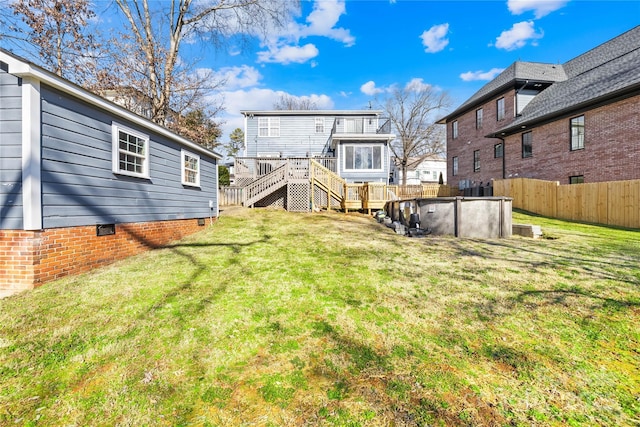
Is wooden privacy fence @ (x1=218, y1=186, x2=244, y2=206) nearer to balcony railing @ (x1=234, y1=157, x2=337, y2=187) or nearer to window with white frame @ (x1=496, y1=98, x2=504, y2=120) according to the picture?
balcony railing @ (x1=234, y1=157, x2=337, y2=187)

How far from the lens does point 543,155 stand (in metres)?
15.5

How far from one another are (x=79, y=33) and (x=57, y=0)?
1.27m

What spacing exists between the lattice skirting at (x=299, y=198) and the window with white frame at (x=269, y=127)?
10577 mm

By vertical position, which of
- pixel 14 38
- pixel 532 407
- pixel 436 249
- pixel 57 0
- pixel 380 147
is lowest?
pixel 532 407

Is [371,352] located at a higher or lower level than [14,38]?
lower

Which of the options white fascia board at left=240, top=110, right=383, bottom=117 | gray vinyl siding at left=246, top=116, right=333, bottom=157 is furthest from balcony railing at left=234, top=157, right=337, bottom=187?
white fascia board at left=240, top=110, right=383, bottom=117

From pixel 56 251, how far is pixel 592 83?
2282cm

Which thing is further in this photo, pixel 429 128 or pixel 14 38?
pixel 429 128

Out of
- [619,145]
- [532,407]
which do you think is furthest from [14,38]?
[619,145]

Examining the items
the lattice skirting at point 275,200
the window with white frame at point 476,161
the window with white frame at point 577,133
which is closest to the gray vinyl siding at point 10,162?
the lattice skirting at point 275,200

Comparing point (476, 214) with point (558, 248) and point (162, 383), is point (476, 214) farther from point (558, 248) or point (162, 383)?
point (162, 383)

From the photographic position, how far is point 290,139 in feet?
73.7

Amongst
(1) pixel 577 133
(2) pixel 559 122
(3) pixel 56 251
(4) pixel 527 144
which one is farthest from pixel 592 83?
(3) pixel 56 251

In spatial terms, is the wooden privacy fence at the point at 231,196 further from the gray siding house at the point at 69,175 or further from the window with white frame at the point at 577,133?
the window with white frame at the point at 577,133
